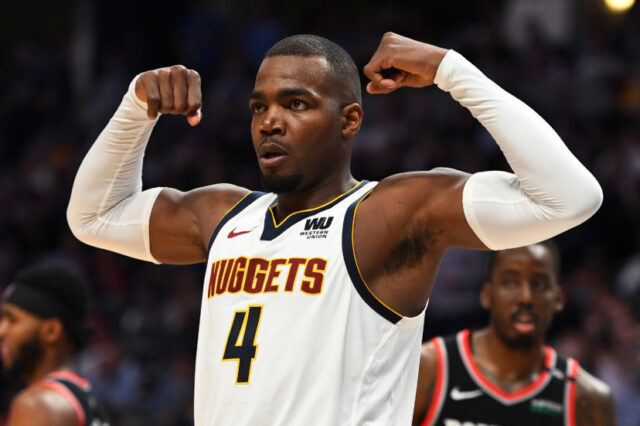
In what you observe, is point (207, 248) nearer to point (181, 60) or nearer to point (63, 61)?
point (181, 60)

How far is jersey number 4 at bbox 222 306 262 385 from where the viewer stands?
325 cm

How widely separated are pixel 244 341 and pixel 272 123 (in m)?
0.76

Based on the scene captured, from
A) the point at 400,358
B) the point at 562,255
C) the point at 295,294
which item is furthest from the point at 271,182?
the point at 562,255

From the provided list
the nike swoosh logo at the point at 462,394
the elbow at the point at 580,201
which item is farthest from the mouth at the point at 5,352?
the elbow at the point at 580,201

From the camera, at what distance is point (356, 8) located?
1288 cm

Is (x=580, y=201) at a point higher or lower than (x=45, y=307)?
higher

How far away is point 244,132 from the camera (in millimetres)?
11086

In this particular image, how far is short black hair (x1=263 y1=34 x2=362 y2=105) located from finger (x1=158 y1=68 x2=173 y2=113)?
374mm

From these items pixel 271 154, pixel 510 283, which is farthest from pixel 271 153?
pixel 510 283

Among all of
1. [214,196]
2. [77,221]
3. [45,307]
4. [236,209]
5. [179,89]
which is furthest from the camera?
[45,307]

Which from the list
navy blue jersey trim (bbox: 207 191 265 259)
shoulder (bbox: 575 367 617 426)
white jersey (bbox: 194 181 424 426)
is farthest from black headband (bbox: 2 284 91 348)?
shoulder (bbox: 575 367 617 426)

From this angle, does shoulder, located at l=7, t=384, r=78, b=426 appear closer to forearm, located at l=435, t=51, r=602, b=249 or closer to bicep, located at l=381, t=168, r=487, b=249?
bicep, located at l=381, t=168, r=487, b=249

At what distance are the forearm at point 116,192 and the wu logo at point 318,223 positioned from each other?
30.6 inches

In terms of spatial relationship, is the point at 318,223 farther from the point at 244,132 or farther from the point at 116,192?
the point at 244,132
